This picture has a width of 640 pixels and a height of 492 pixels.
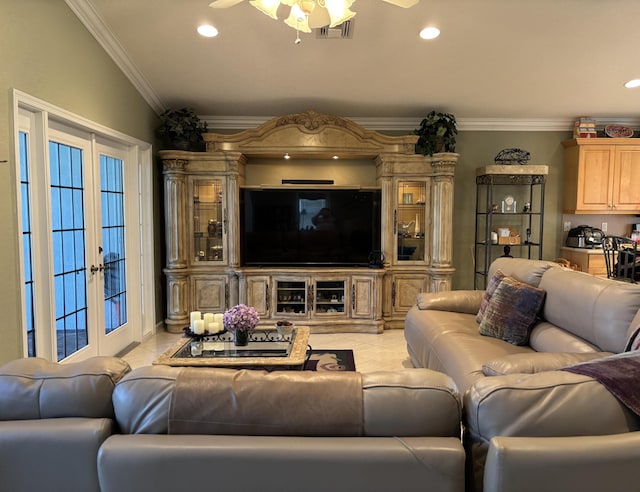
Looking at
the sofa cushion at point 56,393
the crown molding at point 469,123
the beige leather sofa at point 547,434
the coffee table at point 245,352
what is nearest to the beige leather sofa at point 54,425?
the sofa cushion at point 56,393

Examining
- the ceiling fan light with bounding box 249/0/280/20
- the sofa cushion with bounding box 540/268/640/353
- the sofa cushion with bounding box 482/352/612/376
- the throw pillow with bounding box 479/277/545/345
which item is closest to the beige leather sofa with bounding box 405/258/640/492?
the sofa cushion with bounding box 482/352/612/376

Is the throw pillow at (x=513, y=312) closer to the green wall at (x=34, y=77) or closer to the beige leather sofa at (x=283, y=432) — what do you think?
the beige leather sofa at (x=283, y=432)

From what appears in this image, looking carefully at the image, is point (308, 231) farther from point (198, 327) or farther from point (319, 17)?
point (319, 17)

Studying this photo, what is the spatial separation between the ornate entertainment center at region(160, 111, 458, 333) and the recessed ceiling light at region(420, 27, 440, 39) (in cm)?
131

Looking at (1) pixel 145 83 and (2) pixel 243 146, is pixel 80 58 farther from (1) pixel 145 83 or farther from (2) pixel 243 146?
(2) pixel 243 146

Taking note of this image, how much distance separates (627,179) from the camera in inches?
197

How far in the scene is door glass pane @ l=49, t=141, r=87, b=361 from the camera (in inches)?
125

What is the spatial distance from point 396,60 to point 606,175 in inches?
121

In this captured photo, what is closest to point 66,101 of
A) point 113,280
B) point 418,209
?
point 113,280

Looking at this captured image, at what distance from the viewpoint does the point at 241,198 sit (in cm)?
498

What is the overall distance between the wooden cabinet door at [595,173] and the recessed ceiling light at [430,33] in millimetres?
2696

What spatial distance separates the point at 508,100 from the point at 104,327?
16.1 feet

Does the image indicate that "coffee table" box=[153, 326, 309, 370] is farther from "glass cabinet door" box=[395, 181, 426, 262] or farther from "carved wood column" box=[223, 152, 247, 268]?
"glass cabinet door" box=[395, 181, 426, 262]

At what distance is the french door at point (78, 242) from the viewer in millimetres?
2809
